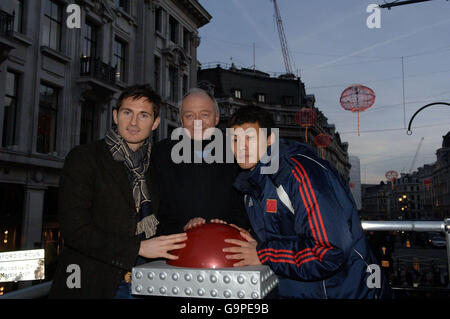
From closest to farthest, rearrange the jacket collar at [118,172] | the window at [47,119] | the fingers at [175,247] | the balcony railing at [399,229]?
→ the fingers at [175,247] < the jacket collar at [118,172] < the balcony railing at [399,229] < the window at [47,119]

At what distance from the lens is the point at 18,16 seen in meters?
14.2

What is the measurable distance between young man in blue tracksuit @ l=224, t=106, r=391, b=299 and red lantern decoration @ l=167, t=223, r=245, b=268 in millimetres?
49

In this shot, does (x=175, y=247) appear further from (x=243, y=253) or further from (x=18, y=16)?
(x=18, y=16)

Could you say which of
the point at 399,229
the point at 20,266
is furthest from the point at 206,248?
the point at 20,266

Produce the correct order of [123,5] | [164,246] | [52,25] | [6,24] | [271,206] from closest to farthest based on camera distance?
[164,246] < [271,206] < [6,24] < [52,25] < [123,5]

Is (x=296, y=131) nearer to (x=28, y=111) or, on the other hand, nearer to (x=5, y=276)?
(x=28, y=111)

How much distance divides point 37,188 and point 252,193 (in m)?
14.3

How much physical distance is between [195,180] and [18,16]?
1456 centimetres

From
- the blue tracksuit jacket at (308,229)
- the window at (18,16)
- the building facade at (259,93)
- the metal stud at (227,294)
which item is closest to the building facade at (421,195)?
the building facade at (259,93)

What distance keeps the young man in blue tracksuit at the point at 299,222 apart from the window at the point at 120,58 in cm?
1925

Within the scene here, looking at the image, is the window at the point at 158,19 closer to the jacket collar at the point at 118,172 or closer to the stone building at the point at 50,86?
the stone building at the point at 50,86

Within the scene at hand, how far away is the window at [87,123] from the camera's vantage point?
17583mm

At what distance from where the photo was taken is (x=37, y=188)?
14.5 m

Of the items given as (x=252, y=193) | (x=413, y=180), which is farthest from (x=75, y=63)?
(x=413, y=180)
